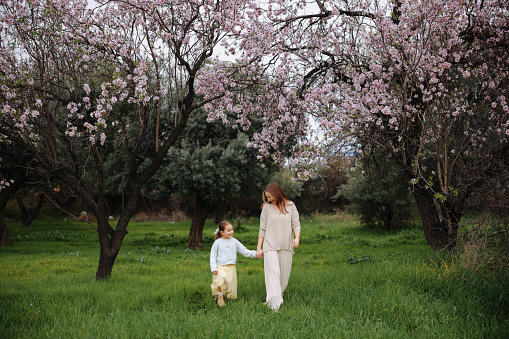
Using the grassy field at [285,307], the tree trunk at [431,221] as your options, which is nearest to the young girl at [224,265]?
the grassy field at [285,307]

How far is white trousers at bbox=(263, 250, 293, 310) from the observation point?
510 centimetres

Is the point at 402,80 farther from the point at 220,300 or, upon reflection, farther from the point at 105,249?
the point at 105,249

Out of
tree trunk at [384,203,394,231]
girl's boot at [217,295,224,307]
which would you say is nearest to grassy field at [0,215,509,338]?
girl's boot at [217,295,224,307]

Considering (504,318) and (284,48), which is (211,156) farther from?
(504,318)

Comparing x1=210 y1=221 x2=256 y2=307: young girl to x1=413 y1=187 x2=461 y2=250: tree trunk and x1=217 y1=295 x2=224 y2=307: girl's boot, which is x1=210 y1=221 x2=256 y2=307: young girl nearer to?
x1=217 y1=295 x2=224 y2=307: girl's boot

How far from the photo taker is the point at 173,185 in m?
13.8

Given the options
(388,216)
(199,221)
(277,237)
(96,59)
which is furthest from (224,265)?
(388,216)

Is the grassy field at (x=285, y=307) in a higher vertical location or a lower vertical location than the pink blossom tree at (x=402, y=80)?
lower

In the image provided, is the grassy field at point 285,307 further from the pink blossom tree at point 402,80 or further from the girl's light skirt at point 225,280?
the pink blossom tree at point 402,80

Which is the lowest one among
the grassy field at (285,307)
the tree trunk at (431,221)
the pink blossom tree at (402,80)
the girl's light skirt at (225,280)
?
the grassy field at (285,307)

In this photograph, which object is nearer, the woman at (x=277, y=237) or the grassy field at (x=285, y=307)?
the grassy field at (x=285, y=307)

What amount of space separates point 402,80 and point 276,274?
18.0ft

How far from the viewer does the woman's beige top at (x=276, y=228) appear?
532cm

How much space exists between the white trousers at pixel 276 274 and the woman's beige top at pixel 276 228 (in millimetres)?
113
